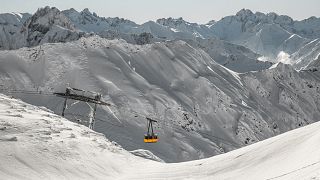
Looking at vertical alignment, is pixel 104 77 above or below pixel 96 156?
above

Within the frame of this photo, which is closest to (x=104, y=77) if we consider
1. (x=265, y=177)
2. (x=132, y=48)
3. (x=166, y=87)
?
(x=166, y=87)

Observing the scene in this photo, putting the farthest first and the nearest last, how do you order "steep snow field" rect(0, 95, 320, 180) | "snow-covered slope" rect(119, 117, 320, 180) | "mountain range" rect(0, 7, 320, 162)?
1. "mountain range" rect(0, 7, 320, 162)
2. "steep snow field" rect(0, 95, 320, 180)
3. "snow-covered slope" rect(119, 117, 320, 180)

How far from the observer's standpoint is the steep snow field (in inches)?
364

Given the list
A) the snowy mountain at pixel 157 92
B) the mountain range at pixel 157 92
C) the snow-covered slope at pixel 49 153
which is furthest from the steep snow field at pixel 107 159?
the snowy mountain at pixel 157 92

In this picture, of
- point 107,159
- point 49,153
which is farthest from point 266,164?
point 49,153

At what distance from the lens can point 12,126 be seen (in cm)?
1266

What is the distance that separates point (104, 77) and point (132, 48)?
1761 cm

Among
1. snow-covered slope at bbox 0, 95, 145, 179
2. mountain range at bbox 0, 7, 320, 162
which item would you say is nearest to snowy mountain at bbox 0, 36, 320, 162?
mountain range at bbox 0, 7, 320, 162

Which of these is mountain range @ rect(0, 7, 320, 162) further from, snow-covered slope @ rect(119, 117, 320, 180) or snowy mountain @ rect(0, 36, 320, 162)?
snow-covered slope @ rect(119, 117, 320, 180)

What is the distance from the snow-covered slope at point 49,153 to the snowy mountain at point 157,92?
29.7m

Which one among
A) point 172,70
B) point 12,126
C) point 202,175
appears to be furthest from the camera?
point 172,70

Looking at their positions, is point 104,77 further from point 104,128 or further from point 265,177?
point 265,177

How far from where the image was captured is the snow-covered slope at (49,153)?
10.3 meters

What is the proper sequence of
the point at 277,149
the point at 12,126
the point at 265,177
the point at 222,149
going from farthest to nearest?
the point at 222,149, the point at 12,126, the point at 277,149, the point at 265,177
